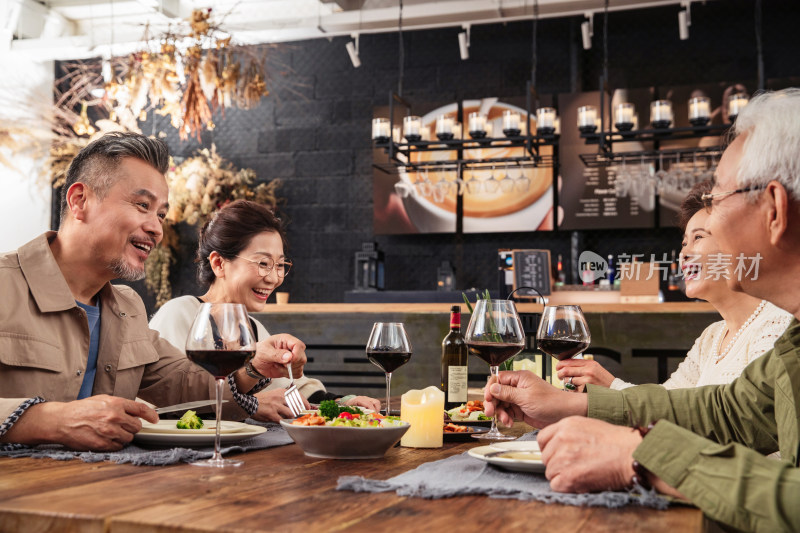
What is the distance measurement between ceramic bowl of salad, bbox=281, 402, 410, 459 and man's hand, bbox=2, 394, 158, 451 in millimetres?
300

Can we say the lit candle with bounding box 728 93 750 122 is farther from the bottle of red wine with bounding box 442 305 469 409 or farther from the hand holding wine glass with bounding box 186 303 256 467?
the hand holding wine glass with bounding box 186 303 256 467

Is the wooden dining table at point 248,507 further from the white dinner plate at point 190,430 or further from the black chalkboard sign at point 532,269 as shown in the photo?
the black chalkboard sign at point 532,269

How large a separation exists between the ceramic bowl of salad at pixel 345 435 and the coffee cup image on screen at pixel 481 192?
16.0 ft

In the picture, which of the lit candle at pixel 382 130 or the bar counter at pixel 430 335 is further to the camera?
the lit candle at pixel 382 130

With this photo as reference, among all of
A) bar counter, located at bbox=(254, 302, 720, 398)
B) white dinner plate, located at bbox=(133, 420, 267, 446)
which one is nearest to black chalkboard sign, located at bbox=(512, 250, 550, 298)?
bar counter, located at bbox=(254, 302, 720, 398)

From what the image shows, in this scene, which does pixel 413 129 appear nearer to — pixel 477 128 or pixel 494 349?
pixel 477 128

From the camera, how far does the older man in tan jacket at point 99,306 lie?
5.72 ft

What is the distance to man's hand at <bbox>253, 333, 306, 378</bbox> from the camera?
1786 millimetres

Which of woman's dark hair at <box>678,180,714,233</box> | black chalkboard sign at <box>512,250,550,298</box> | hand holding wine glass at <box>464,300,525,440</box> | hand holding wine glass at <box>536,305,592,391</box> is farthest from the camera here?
black chalkboard sign at <box>512,250,550,298</box>

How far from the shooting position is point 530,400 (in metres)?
1.54

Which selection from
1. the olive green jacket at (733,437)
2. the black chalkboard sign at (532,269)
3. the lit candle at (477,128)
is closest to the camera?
the olive green jacket at (733,437)

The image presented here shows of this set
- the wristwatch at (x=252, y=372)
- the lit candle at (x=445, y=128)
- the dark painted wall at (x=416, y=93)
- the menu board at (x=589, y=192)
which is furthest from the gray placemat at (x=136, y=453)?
the dark painted wall at (x=416, y=93)

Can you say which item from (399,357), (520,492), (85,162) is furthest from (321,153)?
(520,492)

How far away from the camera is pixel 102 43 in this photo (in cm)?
656
